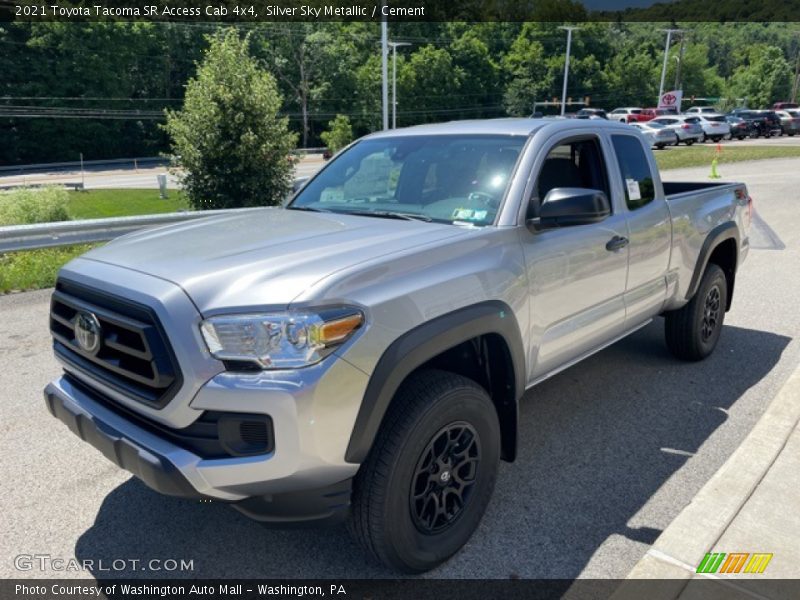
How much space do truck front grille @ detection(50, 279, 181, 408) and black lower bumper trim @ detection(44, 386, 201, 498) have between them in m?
0.17

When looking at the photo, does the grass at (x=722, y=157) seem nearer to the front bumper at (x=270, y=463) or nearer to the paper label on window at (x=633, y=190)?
the paper label on window at (x=633, y=190)

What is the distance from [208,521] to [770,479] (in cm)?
295

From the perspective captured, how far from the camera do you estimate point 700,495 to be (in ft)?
10.8

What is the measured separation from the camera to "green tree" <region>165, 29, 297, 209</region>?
569 inches

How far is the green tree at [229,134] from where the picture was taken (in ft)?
47.4

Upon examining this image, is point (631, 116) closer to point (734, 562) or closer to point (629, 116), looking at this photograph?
point (629, 116)

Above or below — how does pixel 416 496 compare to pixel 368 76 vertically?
below

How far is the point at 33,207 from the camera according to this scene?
17.7m

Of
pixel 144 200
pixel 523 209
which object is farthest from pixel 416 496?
pixel 144 200

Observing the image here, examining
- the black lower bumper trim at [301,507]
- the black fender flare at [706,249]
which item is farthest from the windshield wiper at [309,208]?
the black fender flare at [706,249]

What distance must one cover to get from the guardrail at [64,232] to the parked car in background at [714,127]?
40.3 m

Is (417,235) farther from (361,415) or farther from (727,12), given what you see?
(727,12)

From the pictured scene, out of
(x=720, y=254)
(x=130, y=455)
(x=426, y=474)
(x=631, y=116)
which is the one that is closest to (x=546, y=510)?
(x=426, y=474)

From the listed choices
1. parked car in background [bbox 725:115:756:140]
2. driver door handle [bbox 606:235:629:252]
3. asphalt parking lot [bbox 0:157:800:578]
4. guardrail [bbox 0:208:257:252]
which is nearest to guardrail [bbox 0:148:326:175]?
parked car in background [bbox 725:115:756:140]
